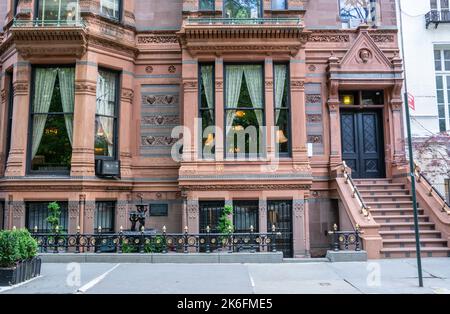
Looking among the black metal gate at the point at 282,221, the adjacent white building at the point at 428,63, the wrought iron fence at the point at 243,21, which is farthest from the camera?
the adjacent white building at the point at 428,63

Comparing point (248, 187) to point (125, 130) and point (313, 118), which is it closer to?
point (313, 118)

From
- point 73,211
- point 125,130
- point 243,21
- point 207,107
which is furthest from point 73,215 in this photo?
point 243,21

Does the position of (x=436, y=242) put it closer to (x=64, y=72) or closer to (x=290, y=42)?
(x=290, y=42)

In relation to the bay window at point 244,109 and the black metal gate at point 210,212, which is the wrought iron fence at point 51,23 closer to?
the bay window at point 244,109

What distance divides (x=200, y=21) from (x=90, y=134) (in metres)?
5.57

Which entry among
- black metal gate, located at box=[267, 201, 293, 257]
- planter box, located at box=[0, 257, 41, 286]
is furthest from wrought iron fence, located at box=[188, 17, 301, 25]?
planter box, located at box=[0, 257, 41, 286]

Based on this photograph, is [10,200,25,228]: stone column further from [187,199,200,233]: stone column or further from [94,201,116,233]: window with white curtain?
[187,199,200,233]: stone column

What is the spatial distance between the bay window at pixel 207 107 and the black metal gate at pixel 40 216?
201 inches

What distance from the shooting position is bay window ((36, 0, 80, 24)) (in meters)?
15.1

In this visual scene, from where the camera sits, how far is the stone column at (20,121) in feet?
47.1

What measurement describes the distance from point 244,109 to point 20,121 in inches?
307

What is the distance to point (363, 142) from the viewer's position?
16828 millimetres

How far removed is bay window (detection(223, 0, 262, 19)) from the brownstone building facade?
0.04 meters

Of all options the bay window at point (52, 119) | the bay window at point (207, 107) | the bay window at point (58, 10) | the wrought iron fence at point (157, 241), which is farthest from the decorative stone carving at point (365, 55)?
the bay window at point (52, 119)
